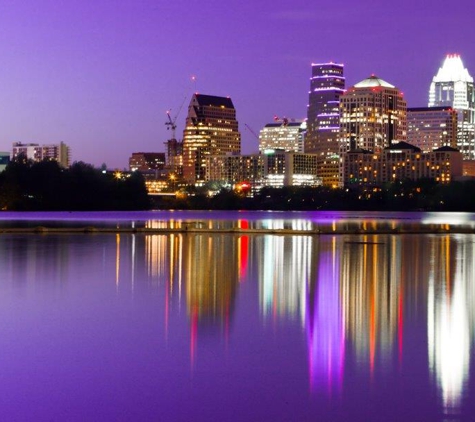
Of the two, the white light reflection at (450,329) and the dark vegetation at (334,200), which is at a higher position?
the dark vegetation at (334,200)

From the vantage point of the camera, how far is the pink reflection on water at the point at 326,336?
44.8ft

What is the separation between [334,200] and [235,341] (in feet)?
537

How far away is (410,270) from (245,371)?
58.3ft

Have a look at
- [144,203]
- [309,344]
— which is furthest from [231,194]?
[309,344]

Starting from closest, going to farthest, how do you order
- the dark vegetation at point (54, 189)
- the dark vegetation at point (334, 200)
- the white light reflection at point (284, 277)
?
the white light reflection at point (284, 277) → the dark vegetation at point (54, 189) → the dark vegetation at point (334, 200)

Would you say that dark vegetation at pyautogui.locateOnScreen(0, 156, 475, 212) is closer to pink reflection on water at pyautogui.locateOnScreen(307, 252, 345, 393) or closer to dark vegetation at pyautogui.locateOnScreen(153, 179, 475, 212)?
dark vegetation at pyautogui.locateOnScreen(153, 179, 475, 212)

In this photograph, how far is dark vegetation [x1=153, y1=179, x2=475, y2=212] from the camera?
561 ft

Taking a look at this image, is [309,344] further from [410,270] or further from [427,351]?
[410,270]

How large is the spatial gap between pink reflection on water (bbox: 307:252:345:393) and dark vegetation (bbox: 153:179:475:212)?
143 m

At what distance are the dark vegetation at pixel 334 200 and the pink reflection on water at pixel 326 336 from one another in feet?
468

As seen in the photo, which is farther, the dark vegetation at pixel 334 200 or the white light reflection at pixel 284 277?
the dark vegetation at pixel 334 200

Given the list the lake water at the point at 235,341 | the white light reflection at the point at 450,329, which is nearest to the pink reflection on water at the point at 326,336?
the lake water at the point at 235,341

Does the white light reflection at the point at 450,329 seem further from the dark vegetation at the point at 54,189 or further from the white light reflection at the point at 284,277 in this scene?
the dark vegetation at the point at 54,189

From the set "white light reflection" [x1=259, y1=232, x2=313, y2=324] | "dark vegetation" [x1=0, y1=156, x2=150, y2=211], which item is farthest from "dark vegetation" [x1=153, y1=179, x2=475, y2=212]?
"white light reflection" [x1=259, y1=232, x2=313, y2=324]
